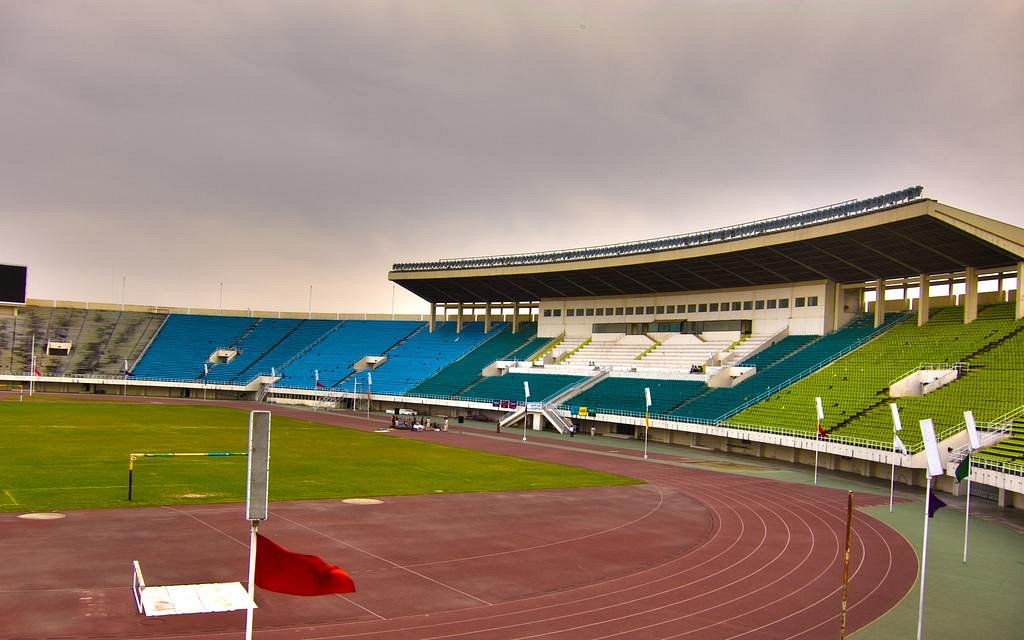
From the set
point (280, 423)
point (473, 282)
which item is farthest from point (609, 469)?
point (473, 282)

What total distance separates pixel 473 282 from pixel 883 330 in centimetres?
4536

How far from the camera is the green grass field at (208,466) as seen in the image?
2473 centimetres

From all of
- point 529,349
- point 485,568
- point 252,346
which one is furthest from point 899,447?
point 252,346

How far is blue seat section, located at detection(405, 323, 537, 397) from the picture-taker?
78125 millimetres

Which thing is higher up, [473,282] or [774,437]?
[473,282]

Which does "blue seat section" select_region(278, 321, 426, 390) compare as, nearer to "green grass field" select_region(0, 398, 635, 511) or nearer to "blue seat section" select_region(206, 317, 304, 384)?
"blue seat section" select_region(206, 317, 304, 384)

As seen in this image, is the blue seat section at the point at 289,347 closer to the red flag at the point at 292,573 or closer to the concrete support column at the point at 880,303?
the concrete support column at the point at 880,303

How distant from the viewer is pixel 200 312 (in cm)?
11088

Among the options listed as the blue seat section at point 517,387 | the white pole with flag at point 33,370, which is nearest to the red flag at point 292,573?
the blue seat section at point 517,387

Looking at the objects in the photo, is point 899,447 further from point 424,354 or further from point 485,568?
point 424,354

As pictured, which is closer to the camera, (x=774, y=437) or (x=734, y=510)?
(x=734, y=510)

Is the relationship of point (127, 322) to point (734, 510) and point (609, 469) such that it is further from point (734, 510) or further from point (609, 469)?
point (734, 510)

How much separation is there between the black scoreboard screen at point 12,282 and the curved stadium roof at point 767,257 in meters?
46.0

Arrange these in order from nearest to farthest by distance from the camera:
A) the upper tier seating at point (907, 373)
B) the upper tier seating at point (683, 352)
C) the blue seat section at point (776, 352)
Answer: the upper tier seating at point (907, 373)
the blue seat section at point (776, 352)
the upper tier seating at point (683, 352)
